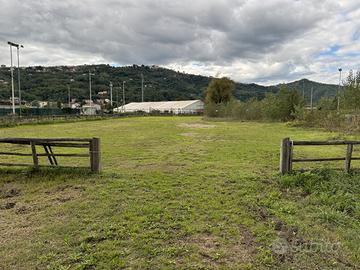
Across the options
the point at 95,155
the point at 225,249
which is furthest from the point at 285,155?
the point at 95,155

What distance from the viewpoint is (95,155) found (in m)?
6.93

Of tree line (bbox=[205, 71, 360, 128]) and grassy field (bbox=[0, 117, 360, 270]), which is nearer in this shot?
grassy field (bbox=[0, 117, 360, 270])

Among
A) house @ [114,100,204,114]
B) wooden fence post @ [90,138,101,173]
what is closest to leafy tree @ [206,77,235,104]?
house @ [114,100,204,114]

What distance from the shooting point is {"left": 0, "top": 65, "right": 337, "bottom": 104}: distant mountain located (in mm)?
93425

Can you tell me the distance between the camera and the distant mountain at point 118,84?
307 feet

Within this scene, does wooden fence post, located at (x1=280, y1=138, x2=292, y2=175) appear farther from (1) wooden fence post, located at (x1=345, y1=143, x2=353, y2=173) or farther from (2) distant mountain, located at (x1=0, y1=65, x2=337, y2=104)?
(2) distant mountain, located at (x1=0, y1=65, x2=337, y2=104)

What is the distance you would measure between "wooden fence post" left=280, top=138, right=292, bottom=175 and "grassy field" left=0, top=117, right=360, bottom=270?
1.33ft


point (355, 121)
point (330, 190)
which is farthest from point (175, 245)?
point (355, 121)

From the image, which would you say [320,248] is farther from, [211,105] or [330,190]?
[211,105]

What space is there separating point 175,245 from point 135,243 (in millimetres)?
545

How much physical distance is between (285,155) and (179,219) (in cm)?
367

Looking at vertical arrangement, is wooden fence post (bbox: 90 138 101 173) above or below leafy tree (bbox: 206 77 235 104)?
below

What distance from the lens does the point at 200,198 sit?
5344mm

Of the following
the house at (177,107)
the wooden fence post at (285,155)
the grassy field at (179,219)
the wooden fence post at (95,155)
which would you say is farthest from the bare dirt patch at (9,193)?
the house at (177,107)
